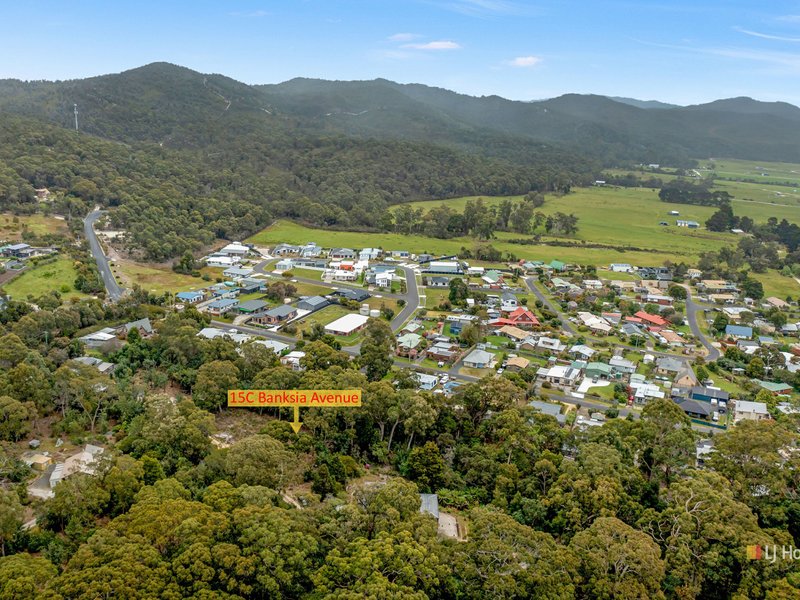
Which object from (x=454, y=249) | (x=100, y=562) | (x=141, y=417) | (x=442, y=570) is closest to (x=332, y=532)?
(x=442, y=570)

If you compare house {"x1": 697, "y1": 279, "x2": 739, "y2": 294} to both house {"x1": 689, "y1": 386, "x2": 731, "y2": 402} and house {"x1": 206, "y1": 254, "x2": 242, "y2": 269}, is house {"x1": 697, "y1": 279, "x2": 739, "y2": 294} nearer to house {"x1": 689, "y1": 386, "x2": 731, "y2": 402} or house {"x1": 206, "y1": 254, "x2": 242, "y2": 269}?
house {"x1": 689, "y1": 386, "x2": 731, "y2": 402}

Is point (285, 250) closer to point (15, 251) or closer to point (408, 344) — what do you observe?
point (15, 251)

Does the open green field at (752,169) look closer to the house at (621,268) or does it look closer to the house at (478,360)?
the house at (621,268)

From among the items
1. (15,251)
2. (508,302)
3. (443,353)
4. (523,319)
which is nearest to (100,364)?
(443,353)

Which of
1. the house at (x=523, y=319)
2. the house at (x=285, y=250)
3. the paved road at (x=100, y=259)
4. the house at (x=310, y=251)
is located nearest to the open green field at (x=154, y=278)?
the paved road at (x=100, y=259)

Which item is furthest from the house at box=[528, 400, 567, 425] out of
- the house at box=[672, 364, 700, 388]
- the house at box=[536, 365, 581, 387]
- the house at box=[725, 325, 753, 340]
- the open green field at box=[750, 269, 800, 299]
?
the open green field at box=[750, 269, 800, 299]

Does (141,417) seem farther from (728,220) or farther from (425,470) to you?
(728,220)
